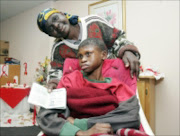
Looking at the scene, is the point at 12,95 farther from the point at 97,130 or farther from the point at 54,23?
the point at 97,130

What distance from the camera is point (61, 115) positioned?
0.73 meters

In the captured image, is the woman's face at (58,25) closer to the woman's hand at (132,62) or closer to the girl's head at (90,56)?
the girl's head at (90,56)

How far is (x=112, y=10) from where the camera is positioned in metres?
2.47

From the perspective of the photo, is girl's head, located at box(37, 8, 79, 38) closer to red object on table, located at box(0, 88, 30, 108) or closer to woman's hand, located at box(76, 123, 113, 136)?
woman's hand, located at box(76, 123, 113, 136)

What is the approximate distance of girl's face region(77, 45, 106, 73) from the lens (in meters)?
0.87

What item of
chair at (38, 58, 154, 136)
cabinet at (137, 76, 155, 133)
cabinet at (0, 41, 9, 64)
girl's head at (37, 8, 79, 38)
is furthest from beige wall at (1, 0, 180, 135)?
cabinet at (0, 41, 9, 64)

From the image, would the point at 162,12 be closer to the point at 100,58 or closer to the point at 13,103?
the point at 100,58

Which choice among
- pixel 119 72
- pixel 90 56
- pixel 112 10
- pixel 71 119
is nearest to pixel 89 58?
pixel 90 56

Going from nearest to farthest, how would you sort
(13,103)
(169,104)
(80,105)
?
(80,105) < (169,104) < (13,103)

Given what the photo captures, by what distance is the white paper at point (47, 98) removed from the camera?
65 cm

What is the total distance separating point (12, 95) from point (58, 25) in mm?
2384

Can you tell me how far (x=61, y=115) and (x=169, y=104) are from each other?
5.41 feet

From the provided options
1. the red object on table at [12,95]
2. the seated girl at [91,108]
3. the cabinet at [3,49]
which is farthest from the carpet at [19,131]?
the cabinet at [3,49]

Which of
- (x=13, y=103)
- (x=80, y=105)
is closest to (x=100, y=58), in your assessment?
(x=80, y=105)
